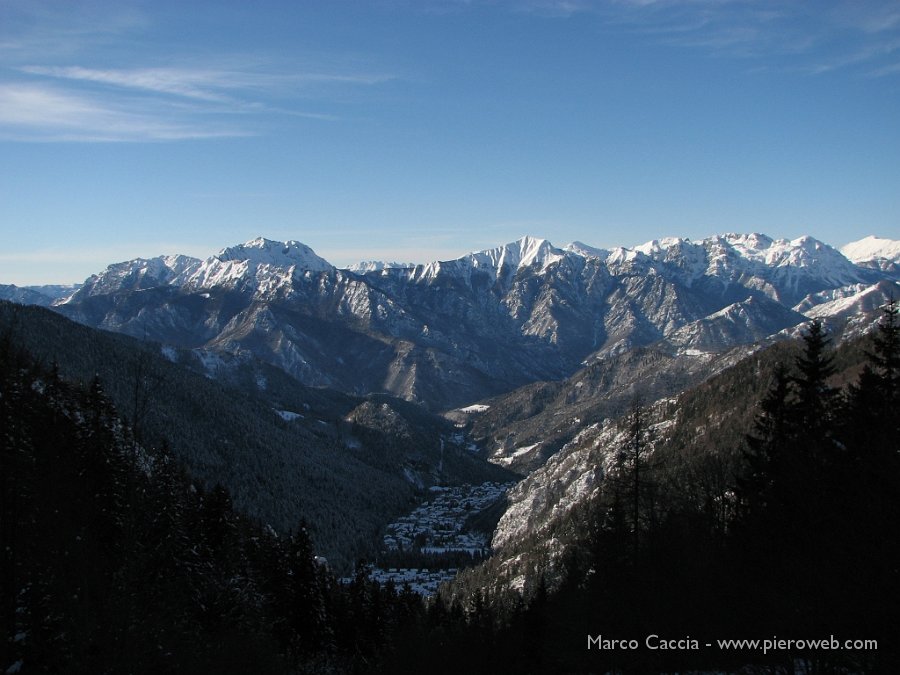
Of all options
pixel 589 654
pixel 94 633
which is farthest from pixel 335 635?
pixel 94 633

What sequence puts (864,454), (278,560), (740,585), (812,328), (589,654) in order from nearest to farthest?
(864,454)
(740,585)
(589,654)
(812,328)
(278,560)

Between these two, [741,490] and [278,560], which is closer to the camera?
[741,490]

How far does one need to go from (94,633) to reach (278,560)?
44.5 m

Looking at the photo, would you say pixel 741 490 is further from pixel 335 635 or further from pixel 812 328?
pixel 335 635

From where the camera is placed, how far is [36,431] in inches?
1890

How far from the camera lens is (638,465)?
41875 mm

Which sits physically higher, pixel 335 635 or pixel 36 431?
pixel 36 431

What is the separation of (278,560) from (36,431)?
2574 cm

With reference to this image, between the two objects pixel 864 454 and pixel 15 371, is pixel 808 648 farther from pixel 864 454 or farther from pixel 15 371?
pixel 15 371

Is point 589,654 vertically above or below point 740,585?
below

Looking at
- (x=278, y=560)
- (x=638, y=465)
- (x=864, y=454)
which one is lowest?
(x=278, y=560)

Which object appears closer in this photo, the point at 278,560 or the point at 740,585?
the point at 740,585

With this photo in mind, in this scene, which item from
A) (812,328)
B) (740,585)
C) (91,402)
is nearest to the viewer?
(740,585)

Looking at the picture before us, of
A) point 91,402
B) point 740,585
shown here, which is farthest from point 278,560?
point 740,585
